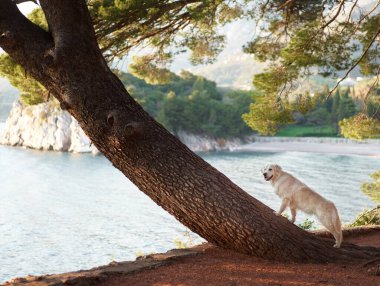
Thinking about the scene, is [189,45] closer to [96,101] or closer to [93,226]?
[96,101]

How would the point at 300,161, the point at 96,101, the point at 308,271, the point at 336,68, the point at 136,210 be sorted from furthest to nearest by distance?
the point at 300,161
the point at 136,210
the point at 336,68
the point at 96,101
the point at 308,271

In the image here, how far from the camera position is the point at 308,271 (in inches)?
142

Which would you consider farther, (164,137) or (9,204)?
(9,204)

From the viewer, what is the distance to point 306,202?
4.61 m

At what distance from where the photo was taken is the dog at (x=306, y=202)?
14.7 feet

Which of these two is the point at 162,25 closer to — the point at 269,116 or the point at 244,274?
the point at 269,116

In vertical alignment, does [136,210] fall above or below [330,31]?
below

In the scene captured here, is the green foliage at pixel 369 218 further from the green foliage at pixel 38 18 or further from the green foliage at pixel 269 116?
the green foliage at pixel 38 18

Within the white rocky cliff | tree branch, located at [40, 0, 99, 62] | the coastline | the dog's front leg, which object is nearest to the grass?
the coastline

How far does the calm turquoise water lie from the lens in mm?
17141

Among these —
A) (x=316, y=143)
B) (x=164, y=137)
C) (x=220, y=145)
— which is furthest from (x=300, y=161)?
(x=164, y=137)

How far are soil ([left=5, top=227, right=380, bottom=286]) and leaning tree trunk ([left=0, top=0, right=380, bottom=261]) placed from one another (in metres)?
0.19

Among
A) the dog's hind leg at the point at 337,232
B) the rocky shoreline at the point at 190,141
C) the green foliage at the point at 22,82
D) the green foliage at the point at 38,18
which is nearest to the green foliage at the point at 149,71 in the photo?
the green foliage at the point at 22,82

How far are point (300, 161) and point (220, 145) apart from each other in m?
15.5
